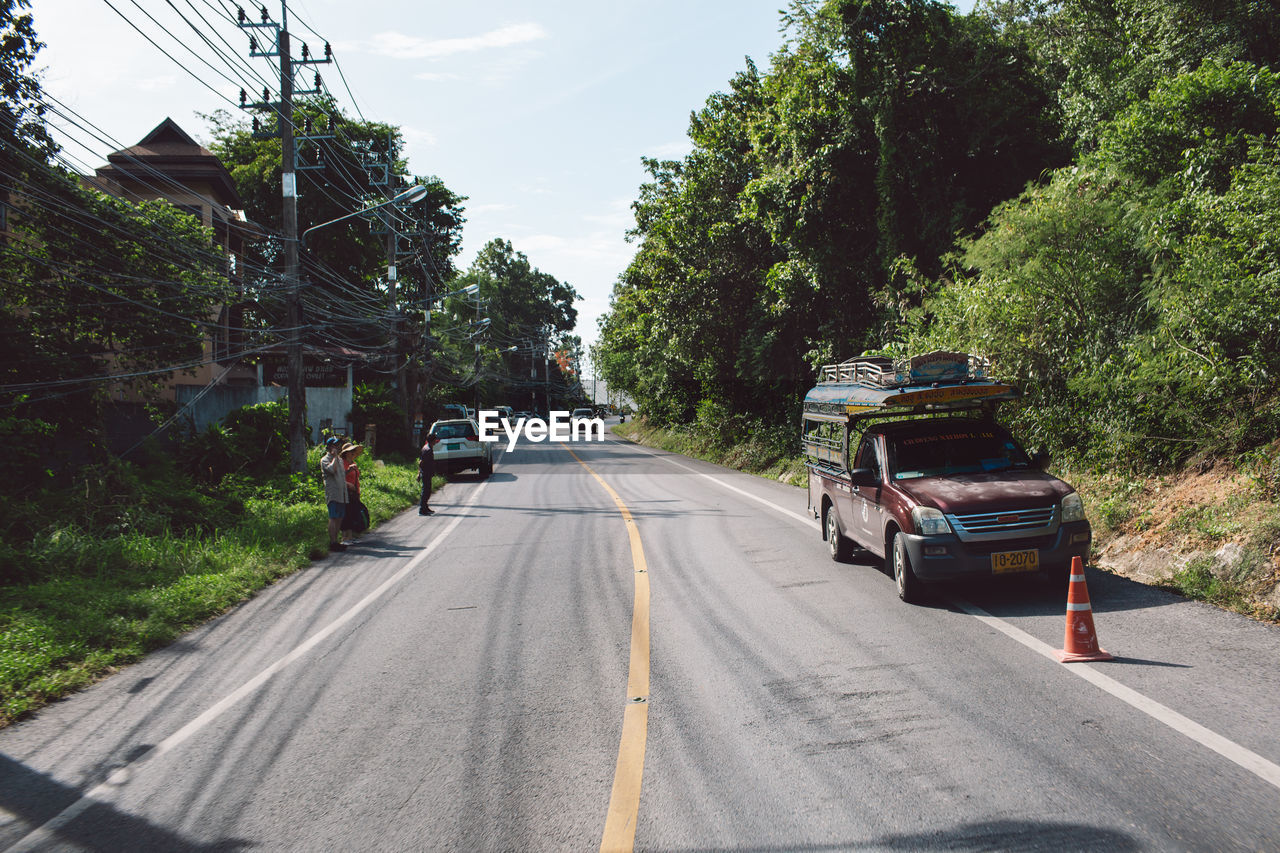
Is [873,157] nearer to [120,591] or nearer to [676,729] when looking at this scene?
[120,591]

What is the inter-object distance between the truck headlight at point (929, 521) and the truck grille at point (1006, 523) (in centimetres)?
7

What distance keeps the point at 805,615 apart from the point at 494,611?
2974 mm

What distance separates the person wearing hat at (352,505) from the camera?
1436cm

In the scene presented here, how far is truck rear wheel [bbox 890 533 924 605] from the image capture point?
8.06 metres

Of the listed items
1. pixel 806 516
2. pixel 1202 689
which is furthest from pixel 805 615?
pixel 806 516

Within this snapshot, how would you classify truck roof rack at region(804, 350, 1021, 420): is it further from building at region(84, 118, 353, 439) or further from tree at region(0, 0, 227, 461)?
building at region(84, 118, 353, 439)

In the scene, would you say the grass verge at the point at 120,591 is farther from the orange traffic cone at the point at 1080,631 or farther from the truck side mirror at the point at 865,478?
the orange traffic cone at the point at 1080,631

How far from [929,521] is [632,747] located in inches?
164

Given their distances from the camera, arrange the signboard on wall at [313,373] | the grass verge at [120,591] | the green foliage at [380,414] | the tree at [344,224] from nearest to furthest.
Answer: the grass verge at [120,591] < the green foliage at [380,414] < the tree at [344,224] < the signboard on wall at [313,373]

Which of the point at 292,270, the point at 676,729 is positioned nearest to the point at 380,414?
the point at 292,270

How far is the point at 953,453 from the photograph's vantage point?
9.34m

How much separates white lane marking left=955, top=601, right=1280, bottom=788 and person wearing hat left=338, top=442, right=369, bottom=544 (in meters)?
10.6

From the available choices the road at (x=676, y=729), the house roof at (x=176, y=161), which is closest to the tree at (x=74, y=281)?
the road at (x=676, y=729)

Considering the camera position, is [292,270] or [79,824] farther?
[292,270]
